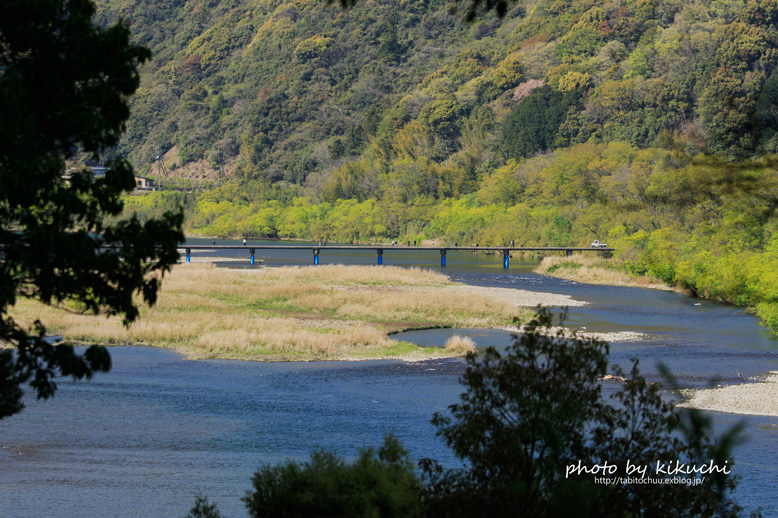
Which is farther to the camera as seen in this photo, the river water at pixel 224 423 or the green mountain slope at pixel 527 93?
the green mountain slope at pixel 527 93

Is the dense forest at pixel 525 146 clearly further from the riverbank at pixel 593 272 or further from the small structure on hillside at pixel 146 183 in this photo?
the small structure on hillside at pixel 146 183

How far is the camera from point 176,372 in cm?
2984

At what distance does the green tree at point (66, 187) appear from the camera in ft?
30.3

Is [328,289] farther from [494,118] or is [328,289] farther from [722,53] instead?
[494,118]

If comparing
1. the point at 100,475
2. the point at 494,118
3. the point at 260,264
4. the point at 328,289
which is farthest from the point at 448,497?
the point at 494,118

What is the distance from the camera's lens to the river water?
18.0 metres

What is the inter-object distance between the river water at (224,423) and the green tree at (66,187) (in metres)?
8.00

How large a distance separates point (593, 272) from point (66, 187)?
6562cm

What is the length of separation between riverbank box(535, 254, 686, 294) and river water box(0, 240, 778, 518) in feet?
91.5

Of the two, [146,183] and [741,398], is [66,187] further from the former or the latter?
[146,183]

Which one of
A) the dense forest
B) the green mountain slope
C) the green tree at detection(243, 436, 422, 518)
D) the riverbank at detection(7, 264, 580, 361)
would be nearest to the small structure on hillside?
the dense forest

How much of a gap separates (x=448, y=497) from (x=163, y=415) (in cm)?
1570

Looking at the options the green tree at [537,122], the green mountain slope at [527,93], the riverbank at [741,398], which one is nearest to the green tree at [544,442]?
the riverbank at [741,398]

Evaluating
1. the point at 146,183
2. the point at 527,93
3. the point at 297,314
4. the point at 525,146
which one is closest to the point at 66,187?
the point at 297,314
